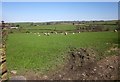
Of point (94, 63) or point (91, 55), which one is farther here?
point (91, 55)

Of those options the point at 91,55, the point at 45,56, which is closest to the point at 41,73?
the point at 45,56

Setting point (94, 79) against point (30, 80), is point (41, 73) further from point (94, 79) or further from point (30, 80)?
point (94, 79)

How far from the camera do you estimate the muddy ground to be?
16.5m

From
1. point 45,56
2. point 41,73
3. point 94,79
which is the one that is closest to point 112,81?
point 94,79

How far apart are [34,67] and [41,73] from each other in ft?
4.34

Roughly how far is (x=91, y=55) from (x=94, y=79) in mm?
5019

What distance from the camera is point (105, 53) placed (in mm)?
21859

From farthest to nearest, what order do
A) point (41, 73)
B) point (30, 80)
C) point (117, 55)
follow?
point (117, 55) < point (41, 73) < point (30, 80)

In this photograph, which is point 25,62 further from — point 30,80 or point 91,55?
point 91,55

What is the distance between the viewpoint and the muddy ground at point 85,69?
16453mm

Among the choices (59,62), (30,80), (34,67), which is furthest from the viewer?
(59,62)

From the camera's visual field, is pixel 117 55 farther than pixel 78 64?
Yes

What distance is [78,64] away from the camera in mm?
19047

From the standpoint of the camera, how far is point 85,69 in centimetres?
1792
